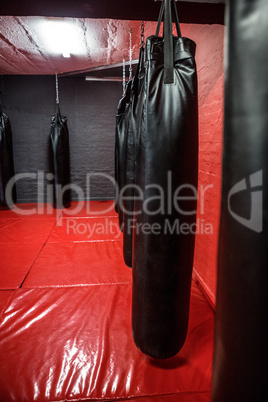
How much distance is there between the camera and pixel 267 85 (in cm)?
34

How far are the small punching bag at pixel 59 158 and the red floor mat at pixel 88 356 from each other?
294 cm

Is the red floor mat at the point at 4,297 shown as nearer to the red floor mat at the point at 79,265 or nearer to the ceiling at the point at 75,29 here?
the red floor mat at the point at 79,265

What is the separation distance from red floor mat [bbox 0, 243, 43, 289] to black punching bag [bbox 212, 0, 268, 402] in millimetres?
2283

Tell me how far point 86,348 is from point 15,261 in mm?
1609

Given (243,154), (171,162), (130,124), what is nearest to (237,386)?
(243,154)

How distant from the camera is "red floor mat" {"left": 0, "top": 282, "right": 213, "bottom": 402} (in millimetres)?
1308

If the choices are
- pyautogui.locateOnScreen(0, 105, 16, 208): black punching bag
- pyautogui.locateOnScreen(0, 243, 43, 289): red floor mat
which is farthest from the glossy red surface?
pyautogui.locateOnScreen(0, 105, 16, 208): black punching bag

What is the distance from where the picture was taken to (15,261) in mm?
2816

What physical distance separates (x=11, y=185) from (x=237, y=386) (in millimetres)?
5236

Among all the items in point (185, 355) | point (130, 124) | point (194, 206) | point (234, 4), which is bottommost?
point (185, 355)

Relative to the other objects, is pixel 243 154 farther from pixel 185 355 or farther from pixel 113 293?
pixel 113 293

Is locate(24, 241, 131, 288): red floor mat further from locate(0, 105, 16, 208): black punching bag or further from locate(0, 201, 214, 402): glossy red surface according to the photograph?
locate(0, 105, 16, 208): black punching bag

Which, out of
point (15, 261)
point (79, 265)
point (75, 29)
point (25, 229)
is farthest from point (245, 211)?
point (25, 229)

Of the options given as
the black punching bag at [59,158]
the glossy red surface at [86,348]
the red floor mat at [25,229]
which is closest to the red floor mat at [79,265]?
the glossy red surface at [86,348]
